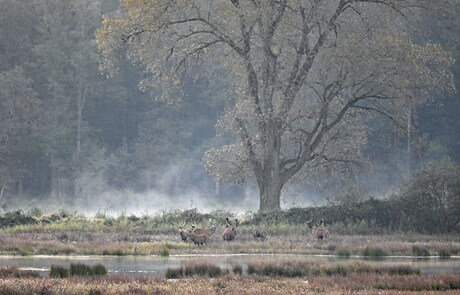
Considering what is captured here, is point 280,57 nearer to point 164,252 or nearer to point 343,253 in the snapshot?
point 343,253

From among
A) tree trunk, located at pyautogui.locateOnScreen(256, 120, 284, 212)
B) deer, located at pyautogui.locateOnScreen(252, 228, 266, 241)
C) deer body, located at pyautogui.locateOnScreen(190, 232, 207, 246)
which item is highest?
tree trunk, located at pyautogui.locateOnScreen(256, 120, 284, 212)

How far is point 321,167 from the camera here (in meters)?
55.7

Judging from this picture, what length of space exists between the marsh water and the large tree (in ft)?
56.7

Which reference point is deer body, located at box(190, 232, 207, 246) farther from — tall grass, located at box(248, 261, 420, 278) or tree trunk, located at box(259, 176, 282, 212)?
tree trunk, located at box(259, 176, 282, 212)

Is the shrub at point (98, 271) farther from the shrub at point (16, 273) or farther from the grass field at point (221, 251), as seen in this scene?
the shrub at point (16, 273)

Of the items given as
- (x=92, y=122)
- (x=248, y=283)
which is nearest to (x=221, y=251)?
(x=248, y=283)

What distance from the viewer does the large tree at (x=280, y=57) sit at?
165ft

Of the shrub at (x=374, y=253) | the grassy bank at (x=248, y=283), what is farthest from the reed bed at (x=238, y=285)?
the shrub at (x=374, y=253)

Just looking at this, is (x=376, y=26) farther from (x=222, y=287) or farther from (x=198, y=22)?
(x=222, y=287)

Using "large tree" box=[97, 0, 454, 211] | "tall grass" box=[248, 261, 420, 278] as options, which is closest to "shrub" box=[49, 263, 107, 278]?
"tall grass" box=[248, 261, 420, 278]

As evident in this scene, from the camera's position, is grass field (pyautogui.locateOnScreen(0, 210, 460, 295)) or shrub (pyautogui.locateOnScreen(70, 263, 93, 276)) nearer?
grass field (pyautogui.locateOnScreen(0, 210, 460, 295))

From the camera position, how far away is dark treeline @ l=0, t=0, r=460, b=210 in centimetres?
8688

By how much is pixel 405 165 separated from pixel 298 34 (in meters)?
41.0

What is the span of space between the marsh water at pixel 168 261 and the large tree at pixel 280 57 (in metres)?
17.3
